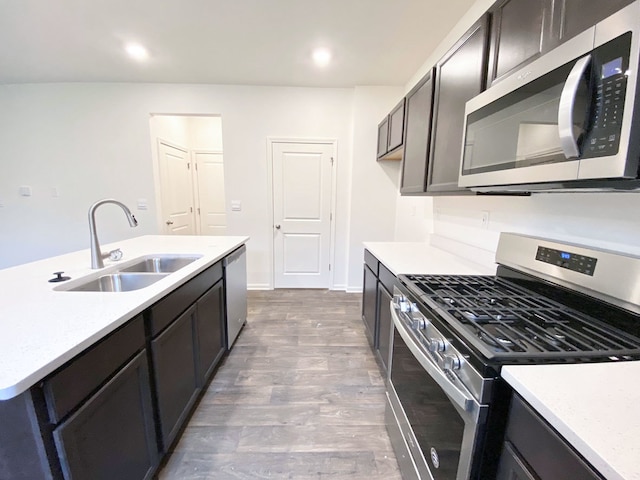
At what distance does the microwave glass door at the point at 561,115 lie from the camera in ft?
2.08

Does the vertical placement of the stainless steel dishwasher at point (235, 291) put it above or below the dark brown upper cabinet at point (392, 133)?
below

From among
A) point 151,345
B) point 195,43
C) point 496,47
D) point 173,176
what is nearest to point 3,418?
point 151,345

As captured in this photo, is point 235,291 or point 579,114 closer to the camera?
point 579,114

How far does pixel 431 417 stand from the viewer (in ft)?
3.25

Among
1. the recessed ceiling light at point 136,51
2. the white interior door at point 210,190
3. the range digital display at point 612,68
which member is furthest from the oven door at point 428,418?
the white interior door at point 210,190

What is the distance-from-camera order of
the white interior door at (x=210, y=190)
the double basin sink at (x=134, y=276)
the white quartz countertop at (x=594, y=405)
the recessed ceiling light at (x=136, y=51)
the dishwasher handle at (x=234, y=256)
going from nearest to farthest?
1. the white quartz countertop at (x=594, y=405)
2. the double basin sink at (x=134, y=276)
3. the dishwasher handle at (x=234, y=256)
4. the recessed ceiling light at (x=136, y=51)
5. the white interior door at (x=210, y=190)

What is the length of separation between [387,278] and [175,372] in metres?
1.34

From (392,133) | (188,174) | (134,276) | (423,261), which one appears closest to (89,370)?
(134,276)

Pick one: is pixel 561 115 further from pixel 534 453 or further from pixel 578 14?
pixel 534 453

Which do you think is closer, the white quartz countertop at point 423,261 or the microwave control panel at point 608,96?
the microwave control panel at point 608,96

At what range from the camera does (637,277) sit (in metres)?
0.82

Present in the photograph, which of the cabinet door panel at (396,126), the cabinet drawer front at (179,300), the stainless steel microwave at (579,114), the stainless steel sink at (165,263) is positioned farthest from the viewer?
the cabinet door panel at (396,126)

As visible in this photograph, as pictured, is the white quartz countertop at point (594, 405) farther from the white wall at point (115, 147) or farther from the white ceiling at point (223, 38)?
the white wall at point (115, 147)

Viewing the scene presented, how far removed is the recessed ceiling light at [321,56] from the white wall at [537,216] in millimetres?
1022
